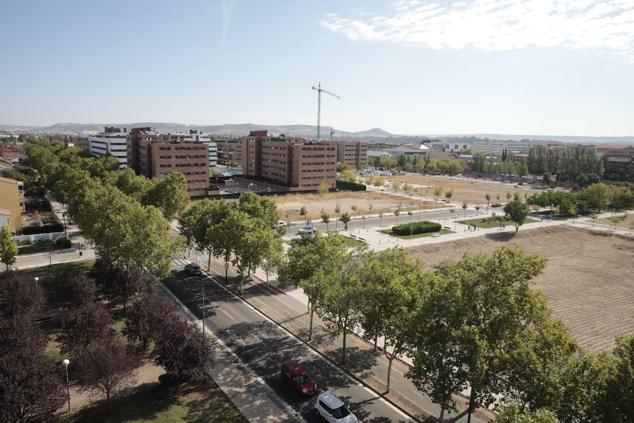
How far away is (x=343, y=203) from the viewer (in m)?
106

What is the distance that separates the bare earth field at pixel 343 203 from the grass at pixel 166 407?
58.9m

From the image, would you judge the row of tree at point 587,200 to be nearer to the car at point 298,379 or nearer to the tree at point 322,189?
the tree at point 322,189

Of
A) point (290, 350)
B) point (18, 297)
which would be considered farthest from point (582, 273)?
point (18, 297)

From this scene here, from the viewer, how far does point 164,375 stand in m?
26.2

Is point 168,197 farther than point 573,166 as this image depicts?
No

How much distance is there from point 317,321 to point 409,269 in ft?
40.4

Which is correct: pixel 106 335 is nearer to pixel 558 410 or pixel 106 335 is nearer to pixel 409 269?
pixel 409 269

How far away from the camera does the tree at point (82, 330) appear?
2683cm

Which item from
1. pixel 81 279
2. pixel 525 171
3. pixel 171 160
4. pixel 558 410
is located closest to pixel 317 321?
pixel 81 279

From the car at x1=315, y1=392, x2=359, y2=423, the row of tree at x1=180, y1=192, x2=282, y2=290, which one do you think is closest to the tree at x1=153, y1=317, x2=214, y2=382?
the car at x1=315, y1=392, x2=359, y2=423

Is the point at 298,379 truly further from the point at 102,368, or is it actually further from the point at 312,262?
Answer: the point at 102,368

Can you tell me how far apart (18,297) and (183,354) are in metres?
15.2

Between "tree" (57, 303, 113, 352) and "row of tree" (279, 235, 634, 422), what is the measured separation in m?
16.1

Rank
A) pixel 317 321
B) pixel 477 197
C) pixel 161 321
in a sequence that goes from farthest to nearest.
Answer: pixel 477 197 → pixel 317 321 → pixel 161 321
